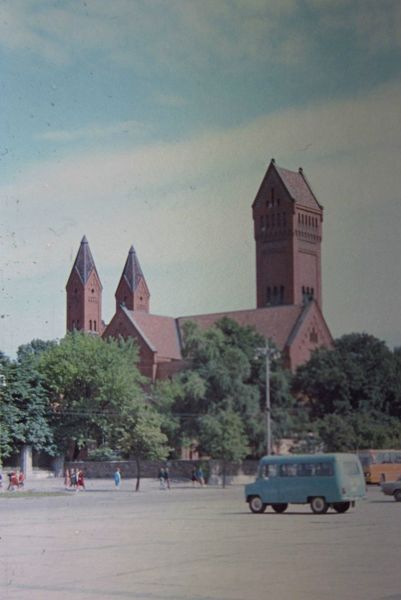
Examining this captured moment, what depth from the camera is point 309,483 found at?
928 inches

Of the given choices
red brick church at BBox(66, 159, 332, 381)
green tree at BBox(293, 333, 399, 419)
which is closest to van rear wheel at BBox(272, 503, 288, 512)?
red brick church at BBox(66, 159, 332, 381)

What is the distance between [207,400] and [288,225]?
90.6 ft

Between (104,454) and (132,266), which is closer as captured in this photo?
(132,266)

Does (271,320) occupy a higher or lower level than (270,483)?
higher

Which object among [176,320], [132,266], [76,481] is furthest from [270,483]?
[176,320]

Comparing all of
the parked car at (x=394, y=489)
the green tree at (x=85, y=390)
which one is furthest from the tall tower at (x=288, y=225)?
the green tree at (x=85, y=390)

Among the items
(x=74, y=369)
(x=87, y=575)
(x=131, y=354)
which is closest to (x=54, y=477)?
(x=74, y=369)

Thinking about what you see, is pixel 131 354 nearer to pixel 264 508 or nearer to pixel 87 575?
pixel 264 508

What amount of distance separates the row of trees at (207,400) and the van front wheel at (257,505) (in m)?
19.2

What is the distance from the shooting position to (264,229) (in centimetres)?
2358

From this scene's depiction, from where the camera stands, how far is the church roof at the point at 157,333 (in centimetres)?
7239

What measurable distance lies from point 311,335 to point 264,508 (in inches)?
1704

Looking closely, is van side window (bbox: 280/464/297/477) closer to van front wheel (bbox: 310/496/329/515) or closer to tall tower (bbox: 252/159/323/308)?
van front wheel (bbox: 310/496/329/515)

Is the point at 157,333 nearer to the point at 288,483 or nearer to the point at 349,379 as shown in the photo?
the point at 349,379
